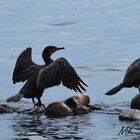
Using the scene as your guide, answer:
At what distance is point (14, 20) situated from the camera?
26.8 meters

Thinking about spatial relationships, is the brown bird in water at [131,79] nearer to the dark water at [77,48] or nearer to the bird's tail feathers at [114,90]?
the bird's tail feathers at [114,90]

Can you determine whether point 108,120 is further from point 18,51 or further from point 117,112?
point 18,51

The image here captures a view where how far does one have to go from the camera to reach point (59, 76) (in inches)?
586

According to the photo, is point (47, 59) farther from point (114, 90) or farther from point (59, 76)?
point (114, 90)

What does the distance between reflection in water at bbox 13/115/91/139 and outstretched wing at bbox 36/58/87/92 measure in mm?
574

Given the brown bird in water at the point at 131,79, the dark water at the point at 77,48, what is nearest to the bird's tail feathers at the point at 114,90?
the brown bird in water at the point at 131,79

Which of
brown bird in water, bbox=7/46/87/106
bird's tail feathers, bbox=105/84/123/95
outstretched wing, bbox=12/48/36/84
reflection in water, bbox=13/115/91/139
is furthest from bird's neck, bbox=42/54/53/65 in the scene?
reflection in water, bbox=13/115/91/139

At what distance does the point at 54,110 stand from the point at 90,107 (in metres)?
0.87

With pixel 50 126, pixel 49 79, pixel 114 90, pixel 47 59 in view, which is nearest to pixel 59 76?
pixel 49 79

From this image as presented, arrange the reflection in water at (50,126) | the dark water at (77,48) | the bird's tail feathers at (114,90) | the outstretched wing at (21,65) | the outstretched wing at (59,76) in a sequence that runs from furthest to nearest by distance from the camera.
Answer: the outstretched wing at (21,65) < the bird's tail feathers at (114,90) < the outstretched wing at (59,76) < the dark water at (77,48) < the reflection in water at (50,126)

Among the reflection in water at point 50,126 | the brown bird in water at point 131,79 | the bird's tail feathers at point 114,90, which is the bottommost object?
the reflection in water at point 50,126

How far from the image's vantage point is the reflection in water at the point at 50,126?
42.3ft

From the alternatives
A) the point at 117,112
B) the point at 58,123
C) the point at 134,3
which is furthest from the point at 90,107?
the point at 134,3

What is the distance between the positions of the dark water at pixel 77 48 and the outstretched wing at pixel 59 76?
58 centimetres
